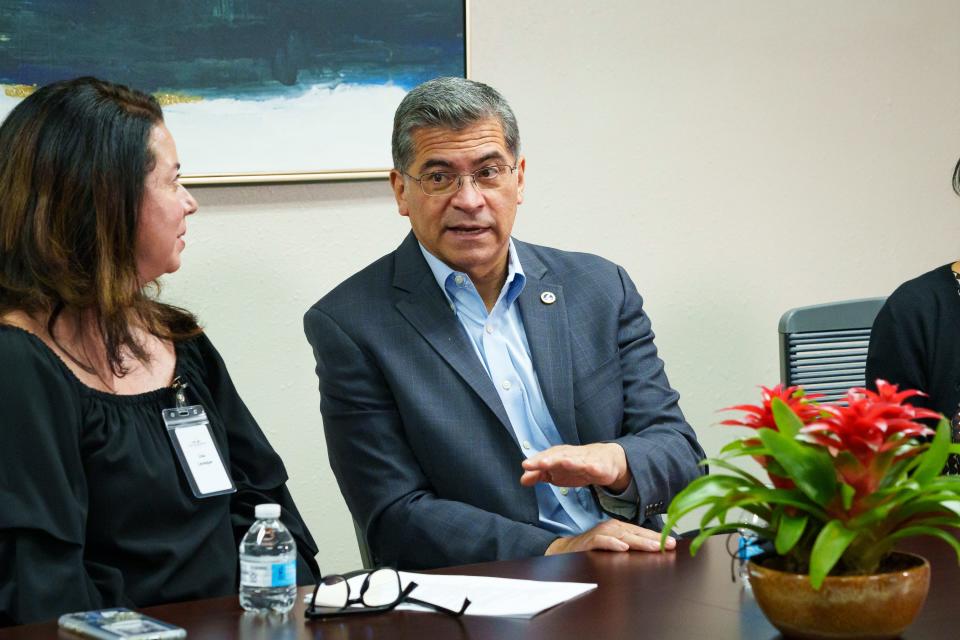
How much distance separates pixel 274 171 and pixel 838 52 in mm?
2094

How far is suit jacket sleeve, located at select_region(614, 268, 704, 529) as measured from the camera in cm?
244

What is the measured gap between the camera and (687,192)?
3.87m

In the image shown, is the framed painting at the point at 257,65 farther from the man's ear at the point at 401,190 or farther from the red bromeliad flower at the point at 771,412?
the red bromeliad flower at the point at 771,412

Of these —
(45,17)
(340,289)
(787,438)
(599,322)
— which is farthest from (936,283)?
(45,17)

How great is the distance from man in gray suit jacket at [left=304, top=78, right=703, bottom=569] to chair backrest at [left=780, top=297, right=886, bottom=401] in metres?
0.51

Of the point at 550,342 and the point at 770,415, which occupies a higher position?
the point at 770,415

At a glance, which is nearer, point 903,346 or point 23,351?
point 23,351

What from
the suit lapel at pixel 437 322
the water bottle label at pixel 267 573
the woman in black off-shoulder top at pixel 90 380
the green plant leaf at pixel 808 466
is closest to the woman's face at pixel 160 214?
the woman in black off-shoulder top at pixel 90 380

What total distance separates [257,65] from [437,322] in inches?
36.5

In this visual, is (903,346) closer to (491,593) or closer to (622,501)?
(622,501)

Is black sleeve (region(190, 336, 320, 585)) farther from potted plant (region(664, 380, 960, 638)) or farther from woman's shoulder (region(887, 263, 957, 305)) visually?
woman's shoulder (region(887, 263, 957, 305))

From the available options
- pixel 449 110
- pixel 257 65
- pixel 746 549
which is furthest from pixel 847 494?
pixel 257 65

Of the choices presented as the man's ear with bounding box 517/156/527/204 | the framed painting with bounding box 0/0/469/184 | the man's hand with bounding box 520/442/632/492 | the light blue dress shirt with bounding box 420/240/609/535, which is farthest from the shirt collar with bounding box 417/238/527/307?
the framed painting with bounding box 0/0/469/184

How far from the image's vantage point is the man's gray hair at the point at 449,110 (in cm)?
263
